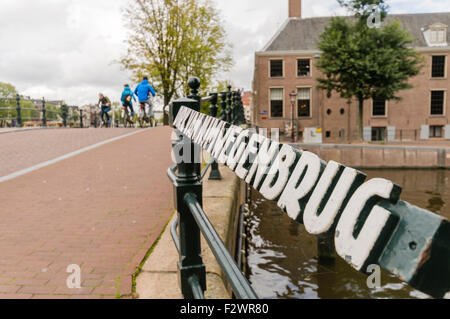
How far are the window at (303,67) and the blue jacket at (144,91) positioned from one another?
1737 centimetres

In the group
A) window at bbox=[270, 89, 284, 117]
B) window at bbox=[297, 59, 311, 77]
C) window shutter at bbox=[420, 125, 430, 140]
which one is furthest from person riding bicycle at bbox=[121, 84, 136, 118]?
window shutter at bbox=[420, 125, 430, 140]

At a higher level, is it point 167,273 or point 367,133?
point 367,133

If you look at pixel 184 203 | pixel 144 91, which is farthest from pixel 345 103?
pixel 184 203

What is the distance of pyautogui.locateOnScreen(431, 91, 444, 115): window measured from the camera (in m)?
28.9

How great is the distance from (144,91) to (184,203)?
14.0 meters

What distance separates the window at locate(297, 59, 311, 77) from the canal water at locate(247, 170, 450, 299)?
71.6 ft

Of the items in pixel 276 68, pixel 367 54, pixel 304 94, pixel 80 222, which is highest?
pixel 276 68

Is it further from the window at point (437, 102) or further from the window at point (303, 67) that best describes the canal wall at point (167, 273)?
the window at point (437, 102)

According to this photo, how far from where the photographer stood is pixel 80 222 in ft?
12.0

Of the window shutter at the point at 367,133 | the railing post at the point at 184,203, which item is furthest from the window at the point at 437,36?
the railing post at the point at 184,203

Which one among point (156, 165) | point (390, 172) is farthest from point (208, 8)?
point (156, 165)

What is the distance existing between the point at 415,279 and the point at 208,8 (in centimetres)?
2486

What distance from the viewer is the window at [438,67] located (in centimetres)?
2906

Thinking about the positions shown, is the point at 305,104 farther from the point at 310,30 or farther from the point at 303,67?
the point at 310,30
